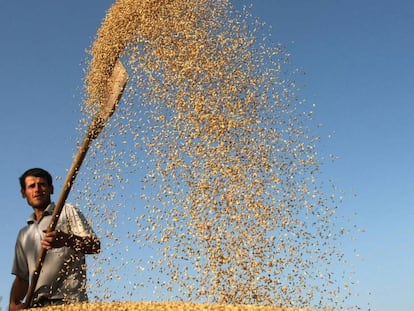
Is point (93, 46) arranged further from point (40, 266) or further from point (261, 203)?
point (40, 266)

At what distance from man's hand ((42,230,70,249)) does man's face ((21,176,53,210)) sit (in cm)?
36

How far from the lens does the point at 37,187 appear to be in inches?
122

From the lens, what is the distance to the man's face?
309 cm

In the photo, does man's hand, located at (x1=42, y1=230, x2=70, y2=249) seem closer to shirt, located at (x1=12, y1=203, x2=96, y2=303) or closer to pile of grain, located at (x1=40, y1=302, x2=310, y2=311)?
shirt, located at (x1=12, y1=203, x2=96, y2=303)

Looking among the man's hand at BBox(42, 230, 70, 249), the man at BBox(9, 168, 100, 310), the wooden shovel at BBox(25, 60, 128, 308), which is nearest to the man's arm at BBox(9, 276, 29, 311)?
the man at BBox(9, 168, 100, 310)

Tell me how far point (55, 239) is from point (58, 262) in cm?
22

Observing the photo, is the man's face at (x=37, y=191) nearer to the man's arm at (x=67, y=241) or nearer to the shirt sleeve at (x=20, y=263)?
the shirt sleeve at (x=20, y=263)

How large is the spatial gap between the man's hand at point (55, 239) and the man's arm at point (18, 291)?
423mm

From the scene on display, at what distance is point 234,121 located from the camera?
4078 mm

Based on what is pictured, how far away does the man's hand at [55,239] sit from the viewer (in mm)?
2773

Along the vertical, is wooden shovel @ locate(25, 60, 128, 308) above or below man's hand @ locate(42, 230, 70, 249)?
above

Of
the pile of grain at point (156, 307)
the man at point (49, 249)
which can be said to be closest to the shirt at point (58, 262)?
the man at point (49, 249)

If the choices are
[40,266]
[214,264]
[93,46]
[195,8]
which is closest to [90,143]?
[40,266]

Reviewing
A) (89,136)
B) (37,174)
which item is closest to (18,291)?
(37,174)
